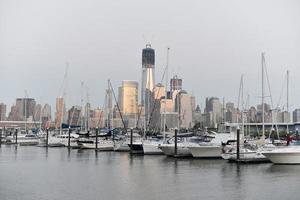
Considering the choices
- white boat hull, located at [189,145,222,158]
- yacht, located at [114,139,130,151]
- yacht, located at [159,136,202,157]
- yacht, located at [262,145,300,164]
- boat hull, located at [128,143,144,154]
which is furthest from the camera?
yacht, located at [114,139,130,151]

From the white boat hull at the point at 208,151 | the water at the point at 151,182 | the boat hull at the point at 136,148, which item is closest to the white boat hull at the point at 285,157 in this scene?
the water at the point at 151,182

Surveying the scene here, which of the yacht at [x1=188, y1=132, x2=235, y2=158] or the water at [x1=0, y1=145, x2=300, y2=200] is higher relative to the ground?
the yacht at [x1=188, y1=132, x2=235, y2=158]

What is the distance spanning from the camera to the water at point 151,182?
2592cm

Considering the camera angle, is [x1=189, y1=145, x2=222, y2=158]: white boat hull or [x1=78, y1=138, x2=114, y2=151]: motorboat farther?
[x1=78, y1=138, x2=114, y2=151]: motorboat

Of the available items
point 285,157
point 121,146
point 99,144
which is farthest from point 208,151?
point 99,144

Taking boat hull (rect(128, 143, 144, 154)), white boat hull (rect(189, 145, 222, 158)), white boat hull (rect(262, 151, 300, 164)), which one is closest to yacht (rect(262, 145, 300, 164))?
white boat hull (rect(262, 151, 300, 164))

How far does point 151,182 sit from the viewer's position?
31.5 m

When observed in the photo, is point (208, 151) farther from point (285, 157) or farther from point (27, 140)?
point (27, 140)

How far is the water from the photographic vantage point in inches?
1021

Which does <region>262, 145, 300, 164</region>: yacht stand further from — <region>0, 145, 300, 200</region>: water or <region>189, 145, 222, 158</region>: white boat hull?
<region>189, 145, 222, 158</region>: white boat hull

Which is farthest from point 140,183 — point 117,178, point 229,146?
point 229,146

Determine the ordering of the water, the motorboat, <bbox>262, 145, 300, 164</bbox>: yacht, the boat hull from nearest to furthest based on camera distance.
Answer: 1. the water
2. <bbox>262, 145, 300, 164</bbox>: yacht
3. the boat hull
4. the motorboat

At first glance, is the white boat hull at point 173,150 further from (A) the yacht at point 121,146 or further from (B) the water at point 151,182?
(A) the yacht at point 121,146

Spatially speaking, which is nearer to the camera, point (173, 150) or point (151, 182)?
point (151, 182)
